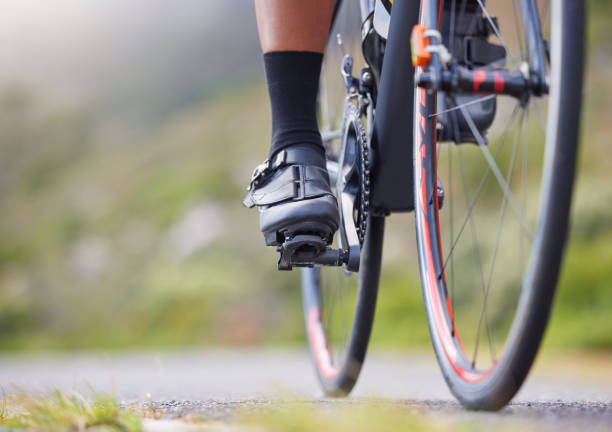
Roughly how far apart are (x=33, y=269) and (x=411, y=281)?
18.5ft

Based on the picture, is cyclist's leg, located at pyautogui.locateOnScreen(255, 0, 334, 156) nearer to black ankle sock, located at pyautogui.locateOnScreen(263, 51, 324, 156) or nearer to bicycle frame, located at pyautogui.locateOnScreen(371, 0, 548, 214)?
black ankle sock, located at pyautogui.locateOnScreen(263, 51, 324, 156)

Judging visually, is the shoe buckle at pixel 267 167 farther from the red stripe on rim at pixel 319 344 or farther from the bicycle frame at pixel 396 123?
the red stripe on rim at pixel 319 344

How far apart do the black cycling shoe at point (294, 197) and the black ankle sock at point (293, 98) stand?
0.10ft

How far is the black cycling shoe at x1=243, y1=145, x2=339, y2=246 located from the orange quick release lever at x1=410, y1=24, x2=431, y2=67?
0.36m

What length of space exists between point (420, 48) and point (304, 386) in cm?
222

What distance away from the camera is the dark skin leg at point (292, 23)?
1.44 metres

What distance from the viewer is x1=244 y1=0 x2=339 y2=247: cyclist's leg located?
1.36 meters

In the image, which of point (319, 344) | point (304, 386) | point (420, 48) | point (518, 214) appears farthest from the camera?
point (304, 386)

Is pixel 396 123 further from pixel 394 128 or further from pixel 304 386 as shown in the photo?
pixel 304 386

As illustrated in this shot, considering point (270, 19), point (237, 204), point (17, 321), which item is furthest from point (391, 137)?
point (17, 321)

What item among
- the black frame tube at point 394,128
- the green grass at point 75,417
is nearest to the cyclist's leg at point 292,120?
the black frame tube at point 394,128

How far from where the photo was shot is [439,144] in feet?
5.31

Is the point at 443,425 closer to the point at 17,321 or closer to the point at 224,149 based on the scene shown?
the point at 17,321

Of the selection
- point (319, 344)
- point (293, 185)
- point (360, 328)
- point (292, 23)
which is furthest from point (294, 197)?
point (319, 344)
